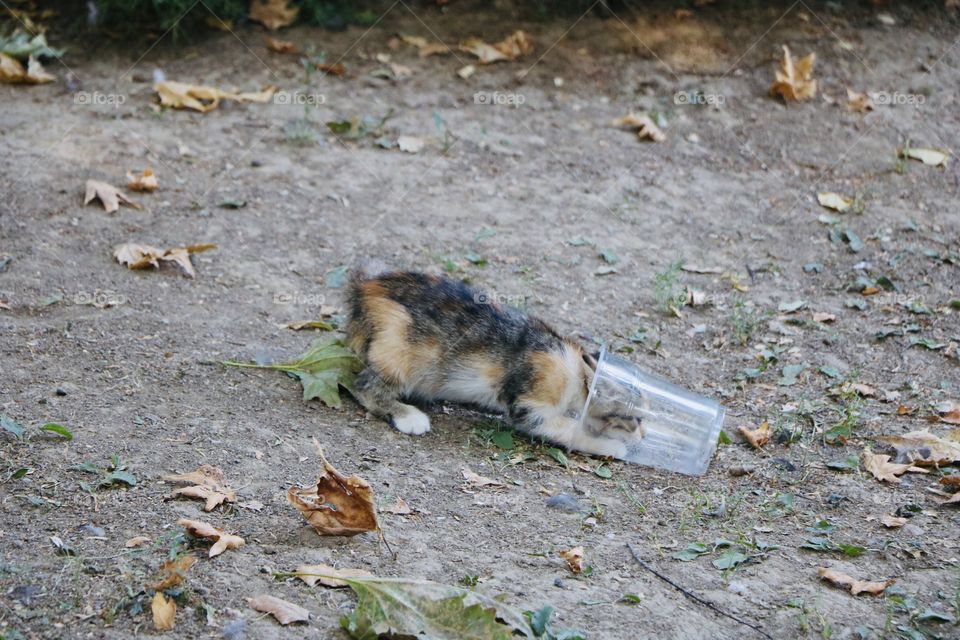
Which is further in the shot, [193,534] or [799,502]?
[799,502]

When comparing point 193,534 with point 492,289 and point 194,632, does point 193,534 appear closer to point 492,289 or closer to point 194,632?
point 194,632

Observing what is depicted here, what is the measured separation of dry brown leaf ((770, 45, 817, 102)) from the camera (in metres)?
8.60

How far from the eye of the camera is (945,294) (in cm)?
640

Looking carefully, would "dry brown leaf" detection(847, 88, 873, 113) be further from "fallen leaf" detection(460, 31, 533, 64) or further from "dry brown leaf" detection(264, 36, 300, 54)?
"dry brown leaf" detection(264, 36, 300, 54)

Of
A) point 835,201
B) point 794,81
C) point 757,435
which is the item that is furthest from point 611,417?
point 794,81

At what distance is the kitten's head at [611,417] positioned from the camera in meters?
4.96

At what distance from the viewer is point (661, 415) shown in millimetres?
5012

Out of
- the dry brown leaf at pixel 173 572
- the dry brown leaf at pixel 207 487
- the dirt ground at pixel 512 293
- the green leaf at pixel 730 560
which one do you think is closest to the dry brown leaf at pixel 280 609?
the dirt ground at pixel 512 293

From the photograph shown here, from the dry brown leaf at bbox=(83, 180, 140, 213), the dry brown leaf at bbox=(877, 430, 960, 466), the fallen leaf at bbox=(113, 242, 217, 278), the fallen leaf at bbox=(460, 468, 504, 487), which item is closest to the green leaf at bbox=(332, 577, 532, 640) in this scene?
the fallen leaf at bbox=(460, 468, 504, 487)

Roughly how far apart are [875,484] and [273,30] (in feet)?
22.0

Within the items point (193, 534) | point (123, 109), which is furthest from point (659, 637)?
point (123, 109)

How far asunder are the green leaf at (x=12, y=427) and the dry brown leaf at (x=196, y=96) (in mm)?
4376

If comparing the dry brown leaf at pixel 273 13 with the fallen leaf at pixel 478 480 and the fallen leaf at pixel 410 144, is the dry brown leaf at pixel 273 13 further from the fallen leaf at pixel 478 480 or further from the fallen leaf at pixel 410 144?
the fallen leaf at pixel 478 480

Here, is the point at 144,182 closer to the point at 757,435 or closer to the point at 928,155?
the point at 757,435
